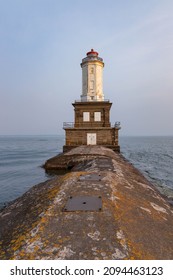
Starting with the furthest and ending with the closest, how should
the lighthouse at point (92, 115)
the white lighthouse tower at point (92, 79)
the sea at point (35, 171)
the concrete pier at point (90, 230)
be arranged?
the white lighthouse tower at point (92, 79) → the lighthouse at point (92, 115) → the sea at point (35, 171) → the concrete pier at point (90, 230)

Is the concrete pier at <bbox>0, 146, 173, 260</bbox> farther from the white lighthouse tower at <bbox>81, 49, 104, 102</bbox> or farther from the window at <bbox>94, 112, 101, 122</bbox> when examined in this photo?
the white lighthouse tower at <bbox>81, 49, 104, 102</bbox>

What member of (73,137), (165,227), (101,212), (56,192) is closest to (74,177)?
(56,192)

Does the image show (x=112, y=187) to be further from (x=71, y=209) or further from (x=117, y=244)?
(x=117, y=244)

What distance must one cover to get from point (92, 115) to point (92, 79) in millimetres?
6480

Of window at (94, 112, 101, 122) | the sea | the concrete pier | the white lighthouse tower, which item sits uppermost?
the white lighthouse tower

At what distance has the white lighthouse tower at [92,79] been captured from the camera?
99.8ft

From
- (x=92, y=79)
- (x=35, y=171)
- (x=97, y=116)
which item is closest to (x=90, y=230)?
(x=35, y=171)

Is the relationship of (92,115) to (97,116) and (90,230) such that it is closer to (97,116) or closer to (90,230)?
(97,116)

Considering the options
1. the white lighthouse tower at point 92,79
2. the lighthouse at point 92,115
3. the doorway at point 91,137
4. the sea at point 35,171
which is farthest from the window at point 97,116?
the sea at point 35,171

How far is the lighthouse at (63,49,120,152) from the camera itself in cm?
2802

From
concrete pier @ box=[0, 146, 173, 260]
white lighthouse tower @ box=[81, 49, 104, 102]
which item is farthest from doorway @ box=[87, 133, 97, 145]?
concrete pier @ box=[0, 146, 173, 260]

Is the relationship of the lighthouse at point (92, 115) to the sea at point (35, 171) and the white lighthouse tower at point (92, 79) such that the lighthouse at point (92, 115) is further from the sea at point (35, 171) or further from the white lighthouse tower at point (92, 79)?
the sea at point (35, 171)

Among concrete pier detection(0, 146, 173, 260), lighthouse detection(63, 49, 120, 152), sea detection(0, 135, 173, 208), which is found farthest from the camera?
lighthouse detection(63, 49, 120, 152)
